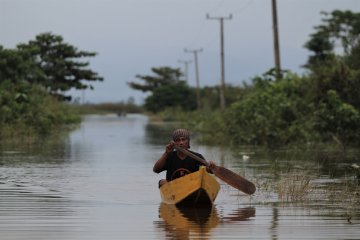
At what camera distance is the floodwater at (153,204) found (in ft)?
37.2

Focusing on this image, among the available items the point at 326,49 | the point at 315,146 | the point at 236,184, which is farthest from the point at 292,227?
the point at 326,49

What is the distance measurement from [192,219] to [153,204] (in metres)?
2.35

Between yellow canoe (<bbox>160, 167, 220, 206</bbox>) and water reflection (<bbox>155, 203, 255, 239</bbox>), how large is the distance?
0.13 meters

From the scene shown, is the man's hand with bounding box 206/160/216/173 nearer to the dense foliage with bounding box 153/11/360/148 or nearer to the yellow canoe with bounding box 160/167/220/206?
the yellow canoe with bounding box 160/167/220/206

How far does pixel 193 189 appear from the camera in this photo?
13742 mm

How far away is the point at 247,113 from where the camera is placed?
3669 cm

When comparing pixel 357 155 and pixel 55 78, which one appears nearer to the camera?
pixel 357 155

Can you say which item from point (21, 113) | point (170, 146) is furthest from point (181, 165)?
point (21, 113)

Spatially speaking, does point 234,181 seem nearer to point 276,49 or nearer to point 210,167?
point 210,167

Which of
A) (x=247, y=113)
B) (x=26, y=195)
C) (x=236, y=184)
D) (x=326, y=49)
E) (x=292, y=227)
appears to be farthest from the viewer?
(x=326, y=49)

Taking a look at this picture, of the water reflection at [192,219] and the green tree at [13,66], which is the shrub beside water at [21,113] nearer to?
the green tree at [13,66]

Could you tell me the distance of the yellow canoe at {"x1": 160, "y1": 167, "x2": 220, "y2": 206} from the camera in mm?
13562

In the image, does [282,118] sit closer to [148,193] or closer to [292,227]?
[148,193]

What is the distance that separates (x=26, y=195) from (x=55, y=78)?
224ft
